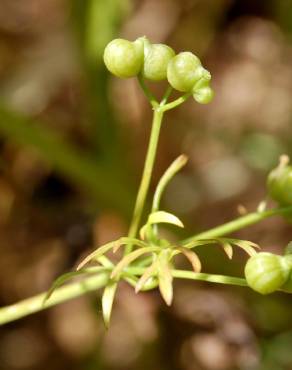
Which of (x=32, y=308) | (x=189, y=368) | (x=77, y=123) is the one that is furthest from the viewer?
(x=77, y=123)

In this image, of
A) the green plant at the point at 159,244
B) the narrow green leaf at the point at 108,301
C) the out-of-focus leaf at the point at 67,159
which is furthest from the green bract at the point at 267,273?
the out-of-focus leaf at the point at 67,159

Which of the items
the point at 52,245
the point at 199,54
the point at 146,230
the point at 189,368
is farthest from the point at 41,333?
the point at 146,230

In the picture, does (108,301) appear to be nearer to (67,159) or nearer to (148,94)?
(148,94)

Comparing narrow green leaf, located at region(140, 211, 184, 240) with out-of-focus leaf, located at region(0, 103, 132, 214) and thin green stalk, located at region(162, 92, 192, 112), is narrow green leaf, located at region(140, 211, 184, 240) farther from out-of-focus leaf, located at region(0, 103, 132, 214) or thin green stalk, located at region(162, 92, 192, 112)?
out-of-focus leaf, located at region(0, 103, 132, 214)

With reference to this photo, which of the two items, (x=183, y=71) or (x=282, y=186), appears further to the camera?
(x=282, y=186)

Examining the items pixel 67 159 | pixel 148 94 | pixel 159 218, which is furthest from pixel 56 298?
pixel 67 159

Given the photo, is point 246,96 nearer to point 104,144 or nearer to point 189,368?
point 104,144

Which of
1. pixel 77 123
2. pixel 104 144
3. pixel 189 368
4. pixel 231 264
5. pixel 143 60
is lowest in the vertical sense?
pixel 189 368
